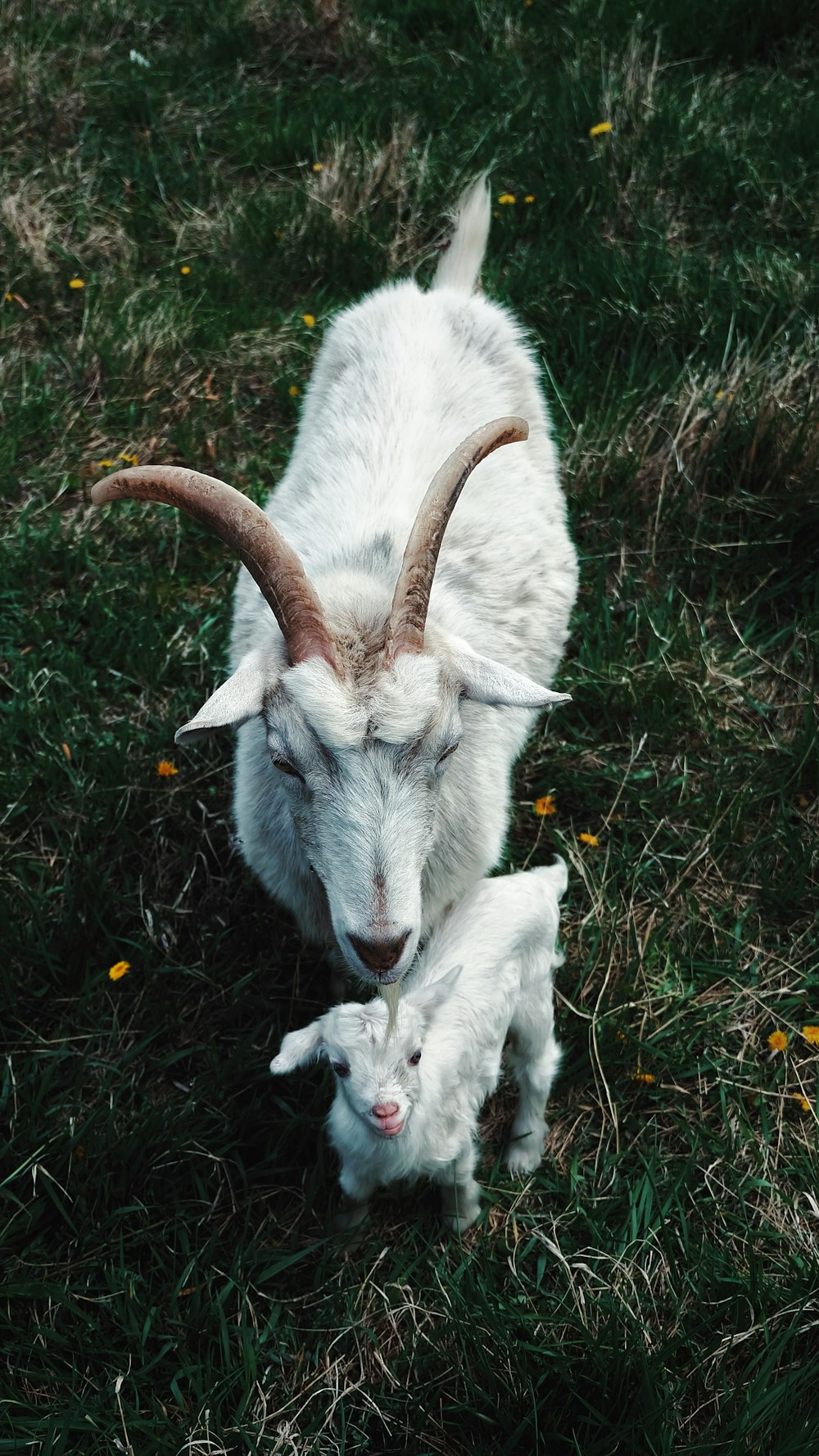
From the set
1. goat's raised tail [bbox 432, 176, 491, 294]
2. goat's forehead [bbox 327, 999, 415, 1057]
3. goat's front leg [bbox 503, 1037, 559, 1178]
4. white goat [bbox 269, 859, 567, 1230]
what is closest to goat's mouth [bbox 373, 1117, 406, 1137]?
white goat [bbox 269, 859, 567, 1230]

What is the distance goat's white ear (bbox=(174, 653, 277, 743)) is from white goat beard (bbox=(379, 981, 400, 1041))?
61 centimetres

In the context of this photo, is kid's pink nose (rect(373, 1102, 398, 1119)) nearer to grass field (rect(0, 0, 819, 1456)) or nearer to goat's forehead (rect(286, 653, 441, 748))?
grass field (rect(0, 0, 819, 1456))

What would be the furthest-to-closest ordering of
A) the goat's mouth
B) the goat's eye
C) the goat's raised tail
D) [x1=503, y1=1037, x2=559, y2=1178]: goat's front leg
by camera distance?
1. the goat's raised tail
2. [x1=503, y1=1037, x2=559, y2=1178]: goat's front leg
3. the goat's eye
4. the goat's mouth

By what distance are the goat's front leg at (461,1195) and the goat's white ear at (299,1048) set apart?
0.47 metres

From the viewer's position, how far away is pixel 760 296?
4.21 m

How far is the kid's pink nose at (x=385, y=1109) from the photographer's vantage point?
6.64ft

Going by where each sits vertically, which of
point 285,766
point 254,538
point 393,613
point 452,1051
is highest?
point 254,538

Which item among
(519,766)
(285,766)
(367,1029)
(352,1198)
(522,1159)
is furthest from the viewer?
(519,766)

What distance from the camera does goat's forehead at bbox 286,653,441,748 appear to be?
2.11 meters

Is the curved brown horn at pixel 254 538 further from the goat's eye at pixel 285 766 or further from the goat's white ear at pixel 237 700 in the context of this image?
the goat's eye at pixel 285 766

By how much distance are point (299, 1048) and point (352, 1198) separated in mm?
488

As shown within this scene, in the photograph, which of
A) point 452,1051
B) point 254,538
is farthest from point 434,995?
point 254,538

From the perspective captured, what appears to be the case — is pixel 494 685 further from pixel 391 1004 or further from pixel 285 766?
pixel 391 1004

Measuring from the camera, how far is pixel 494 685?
2.30 metres
